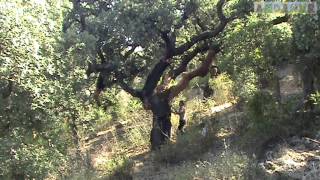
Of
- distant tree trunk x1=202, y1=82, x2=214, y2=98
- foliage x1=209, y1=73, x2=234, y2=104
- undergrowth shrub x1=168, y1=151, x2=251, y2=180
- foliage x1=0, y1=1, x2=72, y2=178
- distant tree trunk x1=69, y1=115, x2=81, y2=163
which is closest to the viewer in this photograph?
undergrowth shrub x1=168, y1=151, x2=251, y2=180

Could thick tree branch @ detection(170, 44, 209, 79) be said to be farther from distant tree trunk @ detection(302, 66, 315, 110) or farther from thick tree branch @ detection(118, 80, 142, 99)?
distant tree trunk @ detection(302, 66, 315, 110)

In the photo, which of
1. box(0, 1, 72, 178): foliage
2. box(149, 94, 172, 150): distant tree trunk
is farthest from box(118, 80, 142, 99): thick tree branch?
box(0, 1, 72, 178): foliage

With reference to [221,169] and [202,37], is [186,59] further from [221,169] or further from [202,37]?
[221,169]

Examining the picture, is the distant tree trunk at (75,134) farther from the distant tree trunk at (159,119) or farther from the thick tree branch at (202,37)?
the thick tree branch at (202,37)

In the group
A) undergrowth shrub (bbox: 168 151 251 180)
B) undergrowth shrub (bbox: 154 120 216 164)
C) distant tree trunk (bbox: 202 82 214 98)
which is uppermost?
distant tree trunk (bbox: 202 82 214 98)

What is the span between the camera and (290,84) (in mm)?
11258

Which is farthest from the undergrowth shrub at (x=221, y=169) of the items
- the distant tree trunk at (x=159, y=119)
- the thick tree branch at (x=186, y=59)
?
the thick tree branch at (x=186, y=59)

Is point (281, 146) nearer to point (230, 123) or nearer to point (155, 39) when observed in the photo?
point (230, 123)

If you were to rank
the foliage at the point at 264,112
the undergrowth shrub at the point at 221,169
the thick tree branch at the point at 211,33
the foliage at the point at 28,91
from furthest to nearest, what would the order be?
1. the thick tree branch at the point at 211,33
2. the foliage at the point at 264,112
3. the foliage at the point at 28,91
4. the undergrowth shrub at the point at 221,169

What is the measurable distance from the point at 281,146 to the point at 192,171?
159 centimetres

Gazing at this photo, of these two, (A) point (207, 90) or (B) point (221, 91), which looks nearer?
(B) point (221, 91)

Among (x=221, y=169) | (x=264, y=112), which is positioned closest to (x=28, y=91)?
(x=221, y=169)

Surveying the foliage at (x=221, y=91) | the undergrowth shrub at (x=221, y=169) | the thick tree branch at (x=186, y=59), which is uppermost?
the thick tree branch at (x=186, y=59)

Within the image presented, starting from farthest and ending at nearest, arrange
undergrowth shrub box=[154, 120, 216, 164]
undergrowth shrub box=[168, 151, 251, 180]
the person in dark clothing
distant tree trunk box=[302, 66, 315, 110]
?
the person in dark clothing < undergrowth shrub box=[154, 120, 216, 164] < distant tree trunk box=[302, 66, 315, 110] < undergrowth shrub box=[168, 151, 251, 180]
